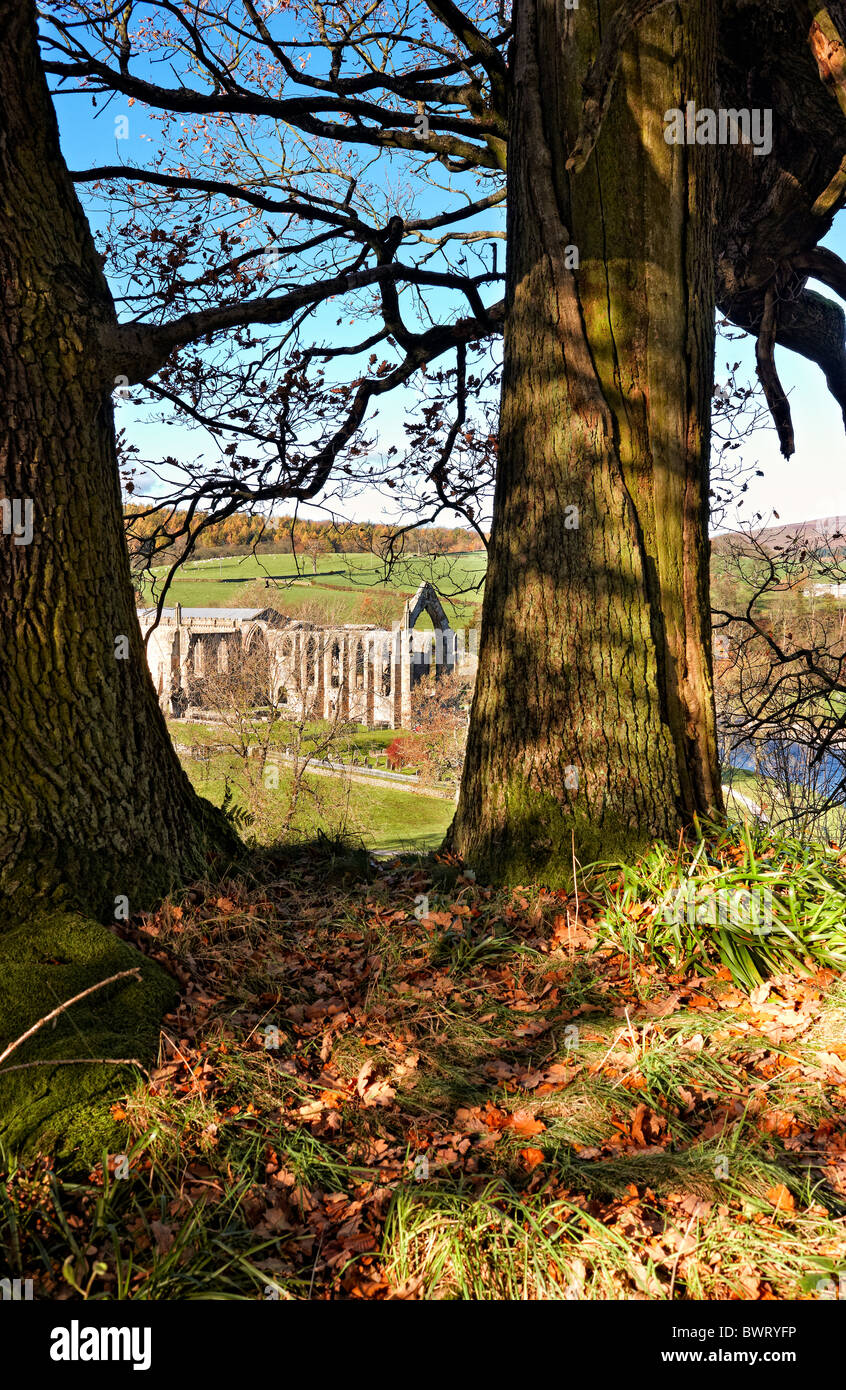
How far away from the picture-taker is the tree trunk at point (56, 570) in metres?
3.87

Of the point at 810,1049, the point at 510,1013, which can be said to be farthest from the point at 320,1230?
the point at 810,1049

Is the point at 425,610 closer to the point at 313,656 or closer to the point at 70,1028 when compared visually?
the point at 313,656

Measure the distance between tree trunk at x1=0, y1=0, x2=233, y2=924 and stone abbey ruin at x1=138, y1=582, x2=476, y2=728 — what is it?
21.5m

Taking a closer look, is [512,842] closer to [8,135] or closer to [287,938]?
[287,938]

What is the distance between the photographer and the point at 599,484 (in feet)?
15.0

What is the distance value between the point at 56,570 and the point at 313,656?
29.9 meters

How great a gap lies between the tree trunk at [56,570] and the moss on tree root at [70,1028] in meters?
0.34

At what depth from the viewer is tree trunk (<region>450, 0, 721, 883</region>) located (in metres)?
4.52

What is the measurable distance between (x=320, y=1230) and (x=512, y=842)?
2.36 metres

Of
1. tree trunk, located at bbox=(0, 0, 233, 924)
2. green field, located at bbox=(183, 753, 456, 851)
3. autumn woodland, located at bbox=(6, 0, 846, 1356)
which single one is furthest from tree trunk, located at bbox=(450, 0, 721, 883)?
green field, located at bbox=(183, 753, 456, 851)

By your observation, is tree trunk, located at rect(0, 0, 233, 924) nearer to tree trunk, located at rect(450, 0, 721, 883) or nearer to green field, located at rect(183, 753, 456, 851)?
tree trunk, located at rect(450, 0, 721, 883)

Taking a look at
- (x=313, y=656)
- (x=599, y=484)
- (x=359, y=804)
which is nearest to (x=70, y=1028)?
(x=599, y=484)

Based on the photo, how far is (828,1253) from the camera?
2420mm

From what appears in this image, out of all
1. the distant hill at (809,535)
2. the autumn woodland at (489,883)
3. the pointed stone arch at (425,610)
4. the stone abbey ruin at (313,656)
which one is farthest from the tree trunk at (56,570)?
the pointed stone arch at (425,610)
